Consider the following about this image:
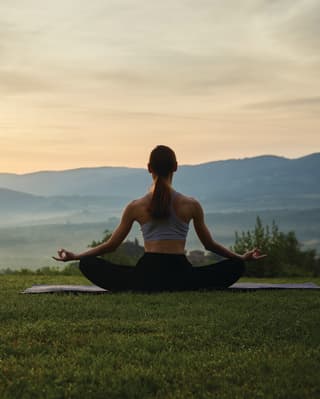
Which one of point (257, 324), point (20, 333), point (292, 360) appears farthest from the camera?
point (257, 324)

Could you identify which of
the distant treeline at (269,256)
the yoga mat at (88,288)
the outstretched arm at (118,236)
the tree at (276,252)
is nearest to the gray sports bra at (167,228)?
the outstretched arm at (118,236)

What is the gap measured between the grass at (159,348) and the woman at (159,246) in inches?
28.9

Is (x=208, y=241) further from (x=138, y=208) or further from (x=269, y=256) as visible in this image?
(x=269, y=256)

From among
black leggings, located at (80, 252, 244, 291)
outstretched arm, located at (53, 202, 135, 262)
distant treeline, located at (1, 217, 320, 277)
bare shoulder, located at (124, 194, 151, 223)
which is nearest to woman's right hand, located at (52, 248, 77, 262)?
outstretched arm, located at (53, 202, 135, 262)

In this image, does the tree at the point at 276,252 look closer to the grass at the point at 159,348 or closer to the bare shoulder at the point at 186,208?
the bare shoulder at the point at 186,208

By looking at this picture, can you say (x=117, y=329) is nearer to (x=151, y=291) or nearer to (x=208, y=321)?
(x=208, y=321)

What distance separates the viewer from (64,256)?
7879 mm

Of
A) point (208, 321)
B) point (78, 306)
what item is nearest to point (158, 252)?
point (78, 306)

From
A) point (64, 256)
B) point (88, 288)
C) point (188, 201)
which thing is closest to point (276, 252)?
point (188, 201)

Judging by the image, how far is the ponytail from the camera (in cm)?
789

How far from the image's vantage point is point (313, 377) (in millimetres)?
4164

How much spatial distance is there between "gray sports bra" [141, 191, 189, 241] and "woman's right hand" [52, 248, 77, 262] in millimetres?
919

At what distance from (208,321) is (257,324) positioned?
0.43 metres

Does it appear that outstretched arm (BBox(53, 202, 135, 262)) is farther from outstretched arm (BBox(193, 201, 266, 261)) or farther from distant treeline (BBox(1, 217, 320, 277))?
distant treeline (BBox(1, 217, 320, 277))
